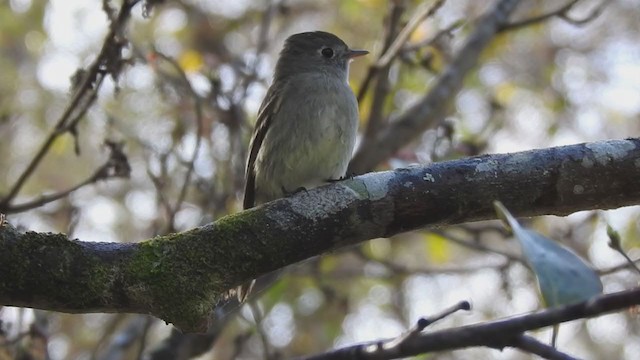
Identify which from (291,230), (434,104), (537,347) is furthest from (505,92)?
(537,347)

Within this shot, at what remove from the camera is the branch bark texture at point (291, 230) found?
2.35 m

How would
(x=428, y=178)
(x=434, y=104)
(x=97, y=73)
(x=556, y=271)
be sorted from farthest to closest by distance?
(x=434, y=104), (x=97, y=73), (x=428, y=178), (x=556, y=271)

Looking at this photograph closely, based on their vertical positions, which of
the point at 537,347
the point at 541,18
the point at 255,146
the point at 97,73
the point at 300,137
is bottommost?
the point at 537,347

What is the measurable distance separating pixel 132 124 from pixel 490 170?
454 centimetres

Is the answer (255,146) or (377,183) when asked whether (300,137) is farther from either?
(377,183)

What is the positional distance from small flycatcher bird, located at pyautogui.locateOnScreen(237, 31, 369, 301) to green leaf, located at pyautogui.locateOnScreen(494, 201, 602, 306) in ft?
7.88

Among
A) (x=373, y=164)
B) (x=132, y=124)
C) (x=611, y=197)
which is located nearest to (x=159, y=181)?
(x=373, y=164)

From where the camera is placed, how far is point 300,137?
13.7 feet

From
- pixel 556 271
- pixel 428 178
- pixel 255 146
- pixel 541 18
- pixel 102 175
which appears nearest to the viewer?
pixel 556 271

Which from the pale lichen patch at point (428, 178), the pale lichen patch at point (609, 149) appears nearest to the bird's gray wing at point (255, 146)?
the pale lichen patch at point (428, 178)

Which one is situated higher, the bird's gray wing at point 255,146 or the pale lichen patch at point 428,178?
the bird's gray wing at point 255,146

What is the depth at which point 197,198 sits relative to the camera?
220 inches

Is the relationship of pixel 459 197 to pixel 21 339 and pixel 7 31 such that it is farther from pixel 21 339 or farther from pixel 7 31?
pixel 7 31

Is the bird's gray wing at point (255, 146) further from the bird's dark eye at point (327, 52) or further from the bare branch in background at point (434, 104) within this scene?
the bird's dark eye at point (327, 52)
